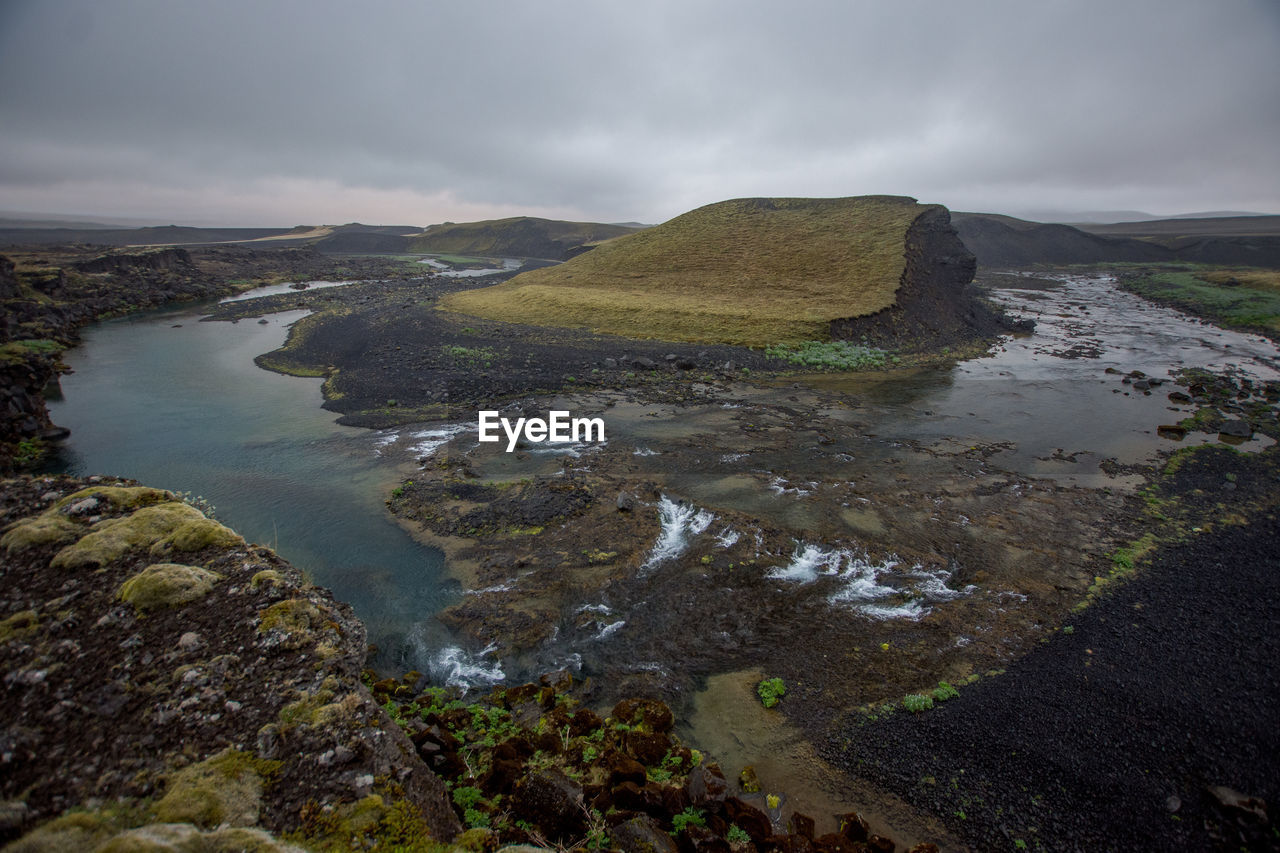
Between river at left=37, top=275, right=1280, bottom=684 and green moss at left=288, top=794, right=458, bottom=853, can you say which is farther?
river at left=37, top=275, right=1280, bottom=684

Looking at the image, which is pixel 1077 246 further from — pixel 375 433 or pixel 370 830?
pixel 370 830

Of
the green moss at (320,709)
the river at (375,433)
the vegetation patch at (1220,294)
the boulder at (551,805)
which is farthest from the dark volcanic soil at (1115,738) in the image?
the vegetation patch at (1220,294)

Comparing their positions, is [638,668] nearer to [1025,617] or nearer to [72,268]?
[1025,617]

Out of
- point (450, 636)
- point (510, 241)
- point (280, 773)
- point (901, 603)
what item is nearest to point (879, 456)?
point (901, 603)

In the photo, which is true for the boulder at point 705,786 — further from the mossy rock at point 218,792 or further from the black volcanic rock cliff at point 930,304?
the black volcanic rock cliff at point 930,304

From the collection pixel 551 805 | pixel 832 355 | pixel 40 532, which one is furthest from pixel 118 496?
pixel 832 355

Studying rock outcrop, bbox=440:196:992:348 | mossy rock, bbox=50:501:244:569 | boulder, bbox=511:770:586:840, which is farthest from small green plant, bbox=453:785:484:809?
rock outcrop, bbox=440:196:992:348

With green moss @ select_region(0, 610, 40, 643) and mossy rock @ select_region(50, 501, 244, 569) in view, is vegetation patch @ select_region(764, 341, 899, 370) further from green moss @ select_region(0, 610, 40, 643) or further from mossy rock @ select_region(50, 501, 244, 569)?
green moss @ select_region(0, 610, 40, 643)
